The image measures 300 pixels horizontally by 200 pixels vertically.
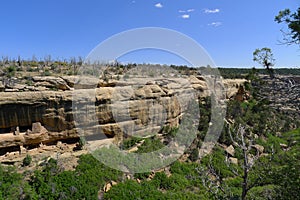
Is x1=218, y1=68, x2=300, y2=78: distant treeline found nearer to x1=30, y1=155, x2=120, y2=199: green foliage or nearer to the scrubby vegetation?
the scrubby vegetation

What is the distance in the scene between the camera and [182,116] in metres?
17.5

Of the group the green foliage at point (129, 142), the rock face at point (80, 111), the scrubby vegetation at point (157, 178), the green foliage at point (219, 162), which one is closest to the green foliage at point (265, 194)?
the scrubby vegetation at point (157, 178)

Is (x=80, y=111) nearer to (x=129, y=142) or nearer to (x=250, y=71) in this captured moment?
(x=129, y=142)

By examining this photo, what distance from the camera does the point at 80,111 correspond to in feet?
37.2

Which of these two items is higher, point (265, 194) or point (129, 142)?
point (265, 194)

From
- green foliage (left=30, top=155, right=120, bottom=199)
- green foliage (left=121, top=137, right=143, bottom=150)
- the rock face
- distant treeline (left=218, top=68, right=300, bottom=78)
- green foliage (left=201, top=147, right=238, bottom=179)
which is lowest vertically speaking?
green foliage (left=201, top=147, right=238, bottom=179)

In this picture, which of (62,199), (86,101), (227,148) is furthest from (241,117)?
(62,199)

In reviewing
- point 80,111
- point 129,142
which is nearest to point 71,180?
point 80,111

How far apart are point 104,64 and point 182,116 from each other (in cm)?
735

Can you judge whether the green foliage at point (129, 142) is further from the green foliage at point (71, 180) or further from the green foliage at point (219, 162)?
the green foliage at point (219, 162)

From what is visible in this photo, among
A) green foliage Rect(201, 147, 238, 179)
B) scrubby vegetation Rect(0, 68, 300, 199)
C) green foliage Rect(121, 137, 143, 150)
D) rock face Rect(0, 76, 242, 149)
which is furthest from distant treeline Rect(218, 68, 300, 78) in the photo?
green foliage Rect(121, 137, 143, 150)

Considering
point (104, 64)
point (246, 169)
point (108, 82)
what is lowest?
point (246, 169)

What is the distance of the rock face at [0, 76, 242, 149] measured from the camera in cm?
1016

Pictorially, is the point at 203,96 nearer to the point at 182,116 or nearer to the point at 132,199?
the point at 182,116
